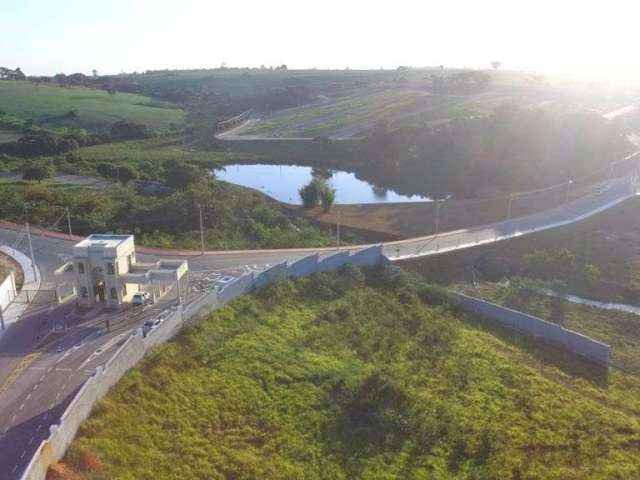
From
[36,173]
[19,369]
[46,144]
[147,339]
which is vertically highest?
[46,144]

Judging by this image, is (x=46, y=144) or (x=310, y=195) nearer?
(x=310, y=195)

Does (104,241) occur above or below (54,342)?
above

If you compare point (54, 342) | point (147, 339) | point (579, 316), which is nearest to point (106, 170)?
point (54, 342)

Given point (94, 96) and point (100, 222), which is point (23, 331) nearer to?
point (100, 222)

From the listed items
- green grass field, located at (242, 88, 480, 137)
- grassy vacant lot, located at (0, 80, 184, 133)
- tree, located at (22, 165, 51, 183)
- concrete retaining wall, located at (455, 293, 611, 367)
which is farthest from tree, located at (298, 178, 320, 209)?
grassy vacant lot, located at (0, 80, 184, 133)

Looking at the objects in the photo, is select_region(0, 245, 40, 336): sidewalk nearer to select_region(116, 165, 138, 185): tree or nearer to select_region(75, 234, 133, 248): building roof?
select_region(75, 234, 133, 248): building roof

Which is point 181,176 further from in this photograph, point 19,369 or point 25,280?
point 19,369

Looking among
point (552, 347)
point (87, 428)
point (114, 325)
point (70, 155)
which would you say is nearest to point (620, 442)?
point (552, 347)
